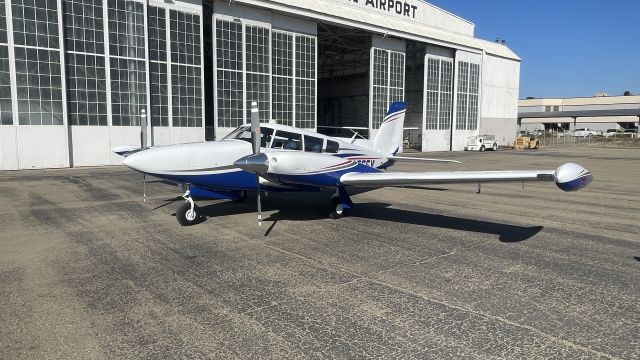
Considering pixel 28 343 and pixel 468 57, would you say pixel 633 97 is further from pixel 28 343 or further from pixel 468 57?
pixel 28 343

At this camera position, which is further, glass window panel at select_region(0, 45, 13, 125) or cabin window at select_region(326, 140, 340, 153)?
glass window panel at select_region(0, 45, 13, 125)

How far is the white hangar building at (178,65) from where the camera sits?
80.2 ft

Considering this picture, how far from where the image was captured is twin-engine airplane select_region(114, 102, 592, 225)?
29.2 ft

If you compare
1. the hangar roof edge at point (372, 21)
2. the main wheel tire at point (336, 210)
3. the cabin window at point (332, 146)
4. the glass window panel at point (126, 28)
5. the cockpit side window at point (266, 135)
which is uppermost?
the hangar roof edge at point (372, 21)

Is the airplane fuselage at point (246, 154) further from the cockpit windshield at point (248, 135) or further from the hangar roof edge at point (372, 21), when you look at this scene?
the hangar roof edge at point (372, 21)

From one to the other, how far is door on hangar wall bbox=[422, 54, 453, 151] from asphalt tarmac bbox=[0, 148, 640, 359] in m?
37.8

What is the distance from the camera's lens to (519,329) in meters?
4.63

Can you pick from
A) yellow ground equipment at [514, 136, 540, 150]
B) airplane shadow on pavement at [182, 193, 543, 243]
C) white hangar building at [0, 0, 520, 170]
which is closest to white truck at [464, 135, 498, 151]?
white hangar building at [0, 0, 520, 170]

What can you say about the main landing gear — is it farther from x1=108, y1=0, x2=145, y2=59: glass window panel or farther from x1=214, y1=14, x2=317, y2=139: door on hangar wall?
x1=214, y1=14, x2=317, y2=139: door on hangar wall

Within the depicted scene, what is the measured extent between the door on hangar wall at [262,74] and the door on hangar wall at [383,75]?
25.4 feet

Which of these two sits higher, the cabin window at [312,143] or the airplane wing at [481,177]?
the cabin window at [312,143]

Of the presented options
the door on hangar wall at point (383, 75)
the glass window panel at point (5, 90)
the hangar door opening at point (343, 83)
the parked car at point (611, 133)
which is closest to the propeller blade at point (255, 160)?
the glass window panel at point (5, 90)

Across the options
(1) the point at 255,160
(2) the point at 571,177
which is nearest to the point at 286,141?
(1) the point at 255,160

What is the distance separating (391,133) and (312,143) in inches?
216
